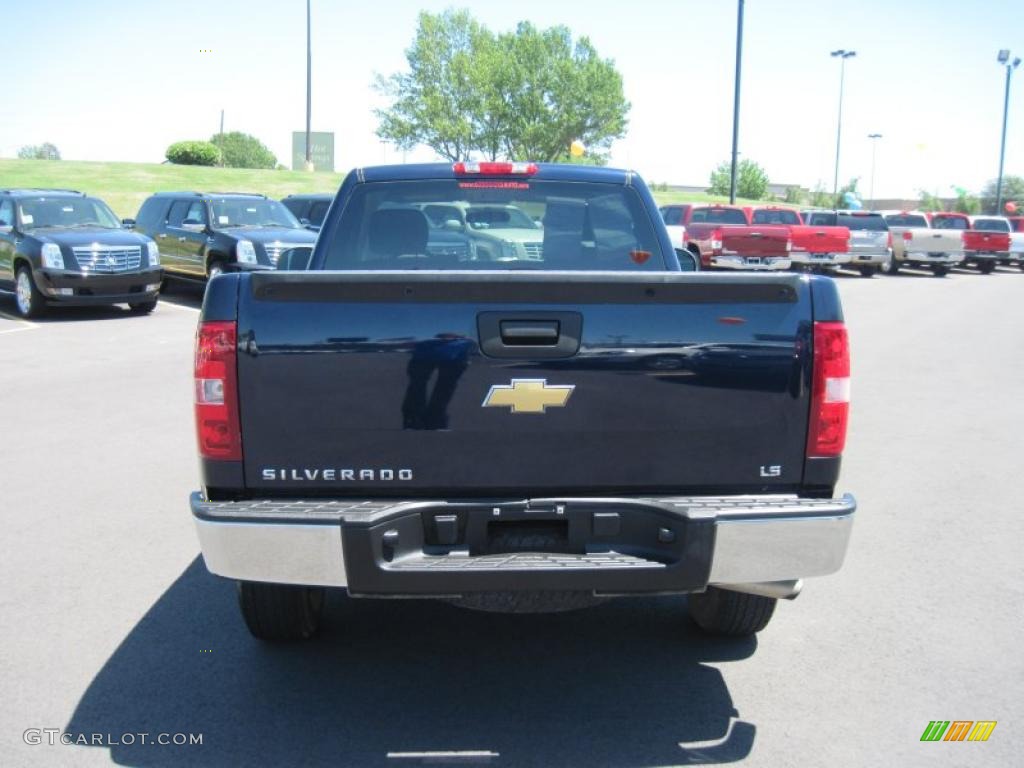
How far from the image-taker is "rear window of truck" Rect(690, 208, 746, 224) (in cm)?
2700

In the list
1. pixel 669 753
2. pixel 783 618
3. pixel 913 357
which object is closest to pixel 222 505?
pixel 669 753

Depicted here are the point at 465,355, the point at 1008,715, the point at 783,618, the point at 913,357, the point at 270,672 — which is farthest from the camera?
the point at 913,357

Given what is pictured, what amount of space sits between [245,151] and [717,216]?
125 meters

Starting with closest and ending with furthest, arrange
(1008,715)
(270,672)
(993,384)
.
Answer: (1008,715) < (270,672) < (993,384)

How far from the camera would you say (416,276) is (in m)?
3.49

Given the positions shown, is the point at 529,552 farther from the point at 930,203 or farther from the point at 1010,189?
the point at 1010,189

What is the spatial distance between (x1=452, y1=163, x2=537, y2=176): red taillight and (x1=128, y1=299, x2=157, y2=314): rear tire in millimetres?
13158

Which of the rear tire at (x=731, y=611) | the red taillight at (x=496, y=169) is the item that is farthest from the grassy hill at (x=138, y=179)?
the rear tire at (x=731, y=611)

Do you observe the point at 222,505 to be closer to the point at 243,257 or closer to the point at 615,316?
the point at 615,316

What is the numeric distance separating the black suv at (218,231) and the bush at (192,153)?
45.9 meters

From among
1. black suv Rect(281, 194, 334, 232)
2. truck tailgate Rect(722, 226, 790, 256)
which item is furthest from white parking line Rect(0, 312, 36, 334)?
truck tailgate Rect(722, 226, 790, 256)

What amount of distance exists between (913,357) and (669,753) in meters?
11.2

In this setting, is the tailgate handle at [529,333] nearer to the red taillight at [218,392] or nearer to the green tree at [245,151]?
the red taillight at [218,392]

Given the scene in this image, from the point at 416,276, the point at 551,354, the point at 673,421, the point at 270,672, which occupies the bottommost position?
the point at 270,672
